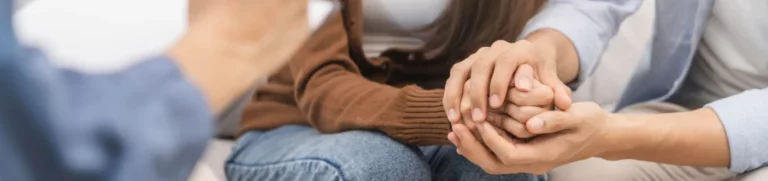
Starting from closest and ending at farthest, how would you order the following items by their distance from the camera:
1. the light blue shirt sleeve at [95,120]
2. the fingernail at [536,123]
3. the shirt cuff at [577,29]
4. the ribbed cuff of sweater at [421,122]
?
the light blue shirt sleeve at [95,120], the fingernail at [536,123], the ribbed cuff of sweater at [421,122], the shirt cuff at [577,29]

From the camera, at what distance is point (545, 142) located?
0.80 metres

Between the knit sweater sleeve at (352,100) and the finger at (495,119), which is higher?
the finger at (495,119)

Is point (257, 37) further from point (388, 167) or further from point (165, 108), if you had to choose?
point (388, 167)

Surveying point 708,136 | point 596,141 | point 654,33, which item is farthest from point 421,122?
point 654,33

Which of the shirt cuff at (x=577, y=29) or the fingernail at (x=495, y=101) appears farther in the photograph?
the shirt cuff at (x=577, y=29)

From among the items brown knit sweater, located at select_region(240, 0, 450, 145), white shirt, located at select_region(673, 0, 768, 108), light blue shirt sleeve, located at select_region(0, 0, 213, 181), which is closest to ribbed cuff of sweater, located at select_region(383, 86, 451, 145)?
brown knit sweater, located at select_region(240, 0, 450, 145)

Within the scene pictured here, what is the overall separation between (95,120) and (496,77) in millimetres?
482

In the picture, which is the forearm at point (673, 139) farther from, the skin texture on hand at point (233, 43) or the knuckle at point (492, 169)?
the skin texture on hand at point (233, 43)

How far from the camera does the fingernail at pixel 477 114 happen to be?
803 mm

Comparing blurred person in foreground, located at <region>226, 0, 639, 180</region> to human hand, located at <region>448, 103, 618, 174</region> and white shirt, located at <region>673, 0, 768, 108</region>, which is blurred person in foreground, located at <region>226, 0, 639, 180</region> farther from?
white shirt, located at <region>673, 0, 768, 108</region>

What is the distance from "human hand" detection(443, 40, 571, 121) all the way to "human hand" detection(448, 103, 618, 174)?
17 millimetres

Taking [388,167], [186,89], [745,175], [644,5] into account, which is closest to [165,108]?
[186,89]

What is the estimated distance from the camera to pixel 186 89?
1.38ft

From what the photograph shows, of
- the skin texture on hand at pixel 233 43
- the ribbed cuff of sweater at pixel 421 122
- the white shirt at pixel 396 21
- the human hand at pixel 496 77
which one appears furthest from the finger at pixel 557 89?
the skin texture on hand at pixel 233 43
